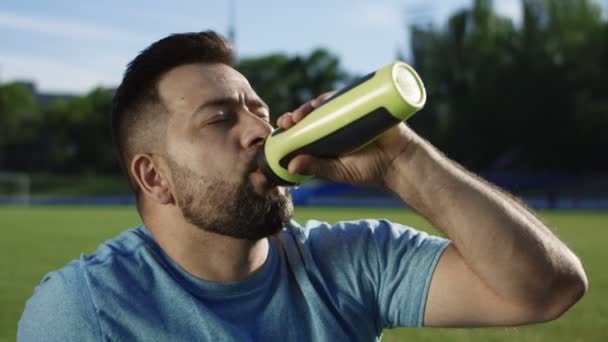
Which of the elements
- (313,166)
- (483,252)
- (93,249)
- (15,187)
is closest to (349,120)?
(313,166)

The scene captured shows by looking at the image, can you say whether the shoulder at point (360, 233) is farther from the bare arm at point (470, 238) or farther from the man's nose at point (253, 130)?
the man's nose at point (253, 130)

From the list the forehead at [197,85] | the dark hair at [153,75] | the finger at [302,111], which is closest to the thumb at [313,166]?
the finger at [302,111]

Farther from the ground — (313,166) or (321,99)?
(321,99)

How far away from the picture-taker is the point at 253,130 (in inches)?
92.0

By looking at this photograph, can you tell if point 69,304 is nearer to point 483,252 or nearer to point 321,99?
point 321,99

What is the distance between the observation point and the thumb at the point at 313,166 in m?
2.16

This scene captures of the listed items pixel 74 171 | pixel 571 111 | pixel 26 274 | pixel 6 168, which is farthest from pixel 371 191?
pixel 6 168

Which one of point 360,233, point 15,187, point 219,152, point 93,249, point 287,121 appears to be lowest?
point 15,187

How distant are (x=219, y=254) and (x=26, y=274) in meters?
6.62

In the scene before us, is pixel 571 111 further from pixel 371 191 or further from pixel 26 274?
pixel 26 274

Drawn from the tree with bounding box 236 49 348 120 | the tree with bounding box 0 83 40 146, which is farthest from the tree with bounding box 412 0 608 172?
the tree with bounding box 0 83 40 146

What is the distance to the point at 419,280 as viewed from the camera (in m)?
2.34

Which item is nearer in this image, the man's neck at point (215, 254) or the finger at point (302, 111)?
the finger at point (302, 111)

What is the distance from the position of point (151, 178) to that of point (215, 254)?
37 centimetres
